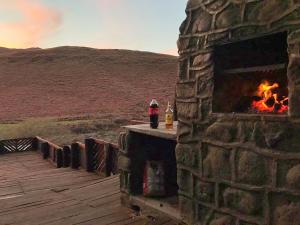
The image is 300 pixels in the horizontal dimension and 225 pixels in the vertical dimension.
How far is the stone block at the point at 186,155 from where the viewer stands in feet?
13.4

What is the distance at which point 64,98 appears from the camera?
31406mm

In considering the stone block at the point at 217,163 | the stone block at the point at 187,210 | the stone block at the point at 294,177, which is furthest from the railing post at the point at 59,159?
the stone block at the point at 294,177

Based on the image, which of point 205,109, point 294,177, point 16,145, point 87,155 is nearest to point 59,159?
point 87,155

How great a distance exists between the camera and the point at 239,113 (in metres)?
3.53

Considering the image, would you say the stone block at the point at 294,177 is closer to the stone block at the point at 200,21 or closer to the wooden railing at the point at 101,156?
the stone block at the point at 200,21

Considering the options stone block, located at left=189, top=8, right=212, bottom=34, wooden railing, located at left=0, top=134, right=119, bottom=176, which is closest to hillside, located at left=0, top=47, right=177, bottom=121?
wooden railing, located at left=0, top=134, right=119, bottom=176

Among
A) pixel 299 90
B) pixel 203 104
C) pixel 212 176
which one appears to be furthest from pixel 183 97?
pixel 299 90

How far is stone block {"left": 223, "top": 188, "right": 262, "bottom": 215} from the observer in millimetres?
3316

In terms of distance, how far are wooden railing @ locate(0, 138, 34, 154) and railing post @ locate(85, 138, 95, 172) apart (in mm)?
5278

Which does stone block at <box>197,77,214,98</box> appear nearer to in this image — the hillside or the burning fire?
the burning fire

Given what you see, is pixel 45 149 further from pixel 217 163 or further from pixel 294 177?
pixel 294 177

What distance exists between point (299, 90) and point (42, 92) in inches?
1267

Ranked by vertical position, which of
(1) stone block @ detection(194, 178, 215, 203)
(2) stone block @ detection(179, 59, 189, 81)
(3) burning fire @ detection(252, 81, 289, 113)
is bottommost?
(1) stone block @ detection(194, 178, 215, 203)

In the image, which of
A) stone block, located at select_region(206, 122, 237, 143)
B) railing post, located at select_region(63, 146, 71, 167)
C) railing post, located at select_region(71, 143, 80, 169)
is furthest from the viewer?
railing post, located at select_region(63, 146, 71, 167)
